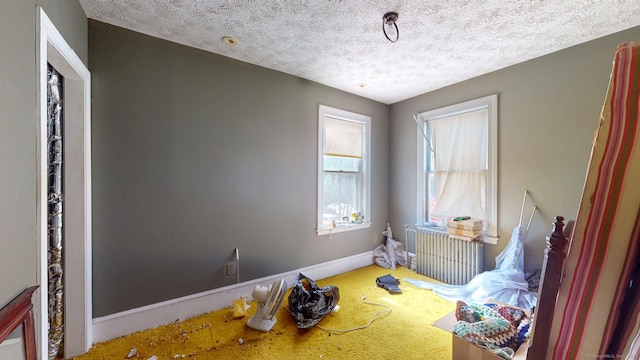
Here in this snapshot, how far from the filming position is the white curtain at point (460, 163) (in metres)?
2.94

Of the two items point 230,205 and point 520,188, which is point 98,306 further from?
point 520,188

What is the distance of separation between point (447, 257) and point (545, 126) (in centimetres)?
176

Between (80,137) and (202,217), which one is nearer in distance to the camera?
(80,137)

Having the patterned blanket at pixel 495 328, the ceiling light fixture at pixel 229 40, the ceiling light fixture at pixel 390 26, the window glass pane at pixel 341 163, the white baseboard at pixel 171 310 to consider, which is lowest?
the white baseboard at pixel 171 310

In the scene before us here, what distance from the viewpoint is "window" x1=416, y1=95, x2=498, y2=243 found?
9.28ft

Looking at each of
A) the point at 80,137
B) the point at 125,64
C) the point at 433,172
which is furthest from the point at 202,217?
the point at 433,172

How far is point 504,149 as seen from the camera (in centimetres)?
273

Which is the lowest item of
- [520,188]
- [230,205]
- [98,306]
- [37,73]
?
[98,306]

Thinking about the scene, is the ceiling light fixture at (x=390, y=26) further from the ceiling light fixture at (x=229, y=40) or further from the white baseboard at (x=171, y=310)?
the white baseboard at (x=171, y=310)

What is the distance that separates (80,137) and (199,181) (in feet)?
2.86

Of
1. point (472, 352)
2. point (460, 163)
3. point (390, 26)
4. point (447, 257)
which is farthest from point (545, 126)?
point (472, 352)

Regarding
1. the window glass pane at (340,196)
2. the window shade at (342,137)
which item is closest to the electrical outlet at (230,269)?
the window glass pane at (340,196)

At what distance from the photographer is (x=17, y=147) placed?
3.22ft

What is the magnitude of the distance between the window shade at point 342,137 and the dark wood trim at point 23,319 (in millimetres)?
2739
